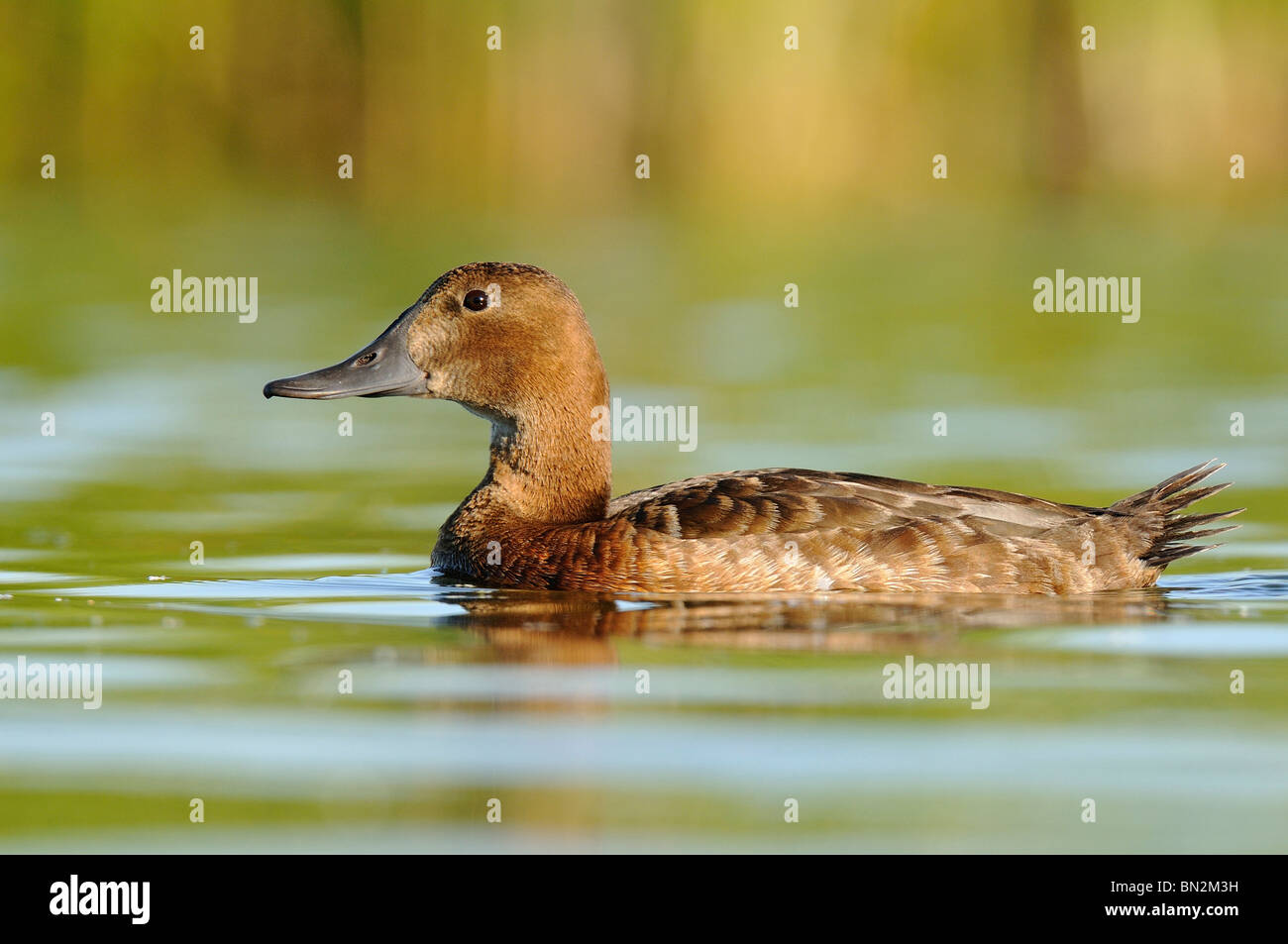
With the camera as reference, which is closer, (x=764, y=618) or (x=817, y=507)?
(x=764, y=618)

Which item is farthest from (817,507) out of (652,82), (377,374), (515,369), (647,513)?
(652,82)

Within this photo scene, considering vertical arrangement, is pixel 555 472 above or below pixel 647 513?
above

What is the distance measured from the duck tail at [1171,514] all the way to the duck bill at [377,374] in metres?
2.94

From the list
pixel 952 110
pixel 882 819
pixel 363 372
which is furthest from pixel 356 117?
pixel 882 819

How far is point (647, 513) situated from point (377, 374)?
138 centimetres

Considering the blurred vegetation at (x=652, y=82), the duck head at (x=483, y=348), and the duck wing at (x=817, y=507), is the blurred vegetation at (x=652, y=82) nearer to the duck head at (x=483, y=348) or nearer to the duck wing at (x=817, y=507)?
the duck head at (x=483, y=348)

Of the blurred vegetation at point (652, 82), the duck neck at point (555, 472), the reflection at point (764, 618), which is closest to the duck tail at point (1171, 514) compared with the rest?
the reflection at point (764, 618)

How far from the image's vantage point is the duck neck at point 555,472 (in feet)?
29.9

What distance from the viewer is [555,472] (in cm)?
912

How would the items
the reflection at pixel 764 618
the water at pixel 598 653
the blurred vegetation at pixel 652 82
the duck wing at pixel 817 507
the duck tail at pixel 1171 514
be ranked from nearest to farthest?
1. the water at pixel 598 653
2. the reflection at pixel 764 618
3. the duck wing at pixel 817 507
4. the duck tail at pixel 1171 514
5. the blurred vegetation at pixel 652 82

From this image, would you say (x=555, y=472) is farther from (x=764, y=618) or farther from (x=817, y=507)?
(x=764, y=618)

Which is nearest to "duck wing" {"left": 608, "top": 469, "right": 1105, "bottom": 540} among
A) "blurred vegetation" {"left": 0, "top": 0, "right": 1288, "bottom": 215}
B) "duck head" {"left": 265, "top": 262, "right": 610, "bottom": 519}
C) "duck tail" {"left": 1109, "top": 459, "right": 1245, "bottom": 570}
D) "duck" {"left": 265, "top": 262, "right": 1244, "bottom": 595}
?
"duck" {"left": 265, "top": 262, "right": 1244, "bottom": 595}

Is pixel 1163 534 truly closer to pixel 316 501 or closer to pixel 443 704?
pixel 443 704
